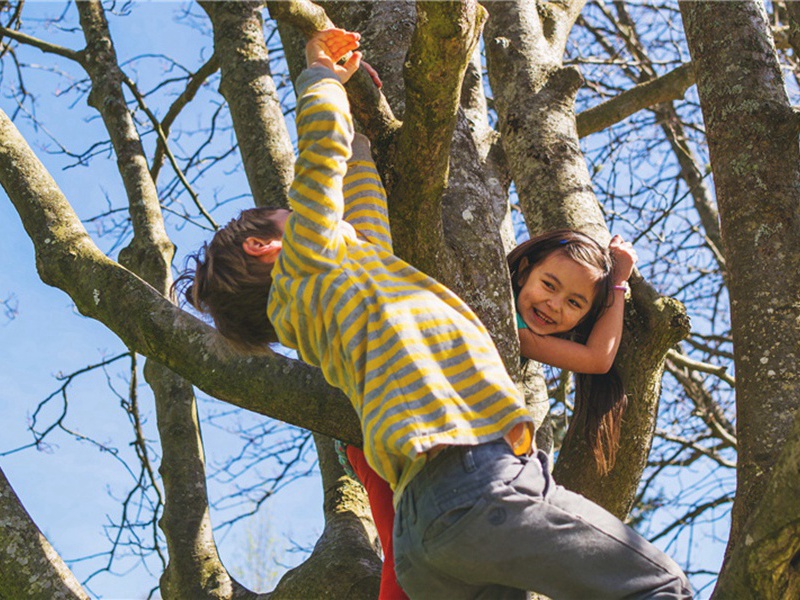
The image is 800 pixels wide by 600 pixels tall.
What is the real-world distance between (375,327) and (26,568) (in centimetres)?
118

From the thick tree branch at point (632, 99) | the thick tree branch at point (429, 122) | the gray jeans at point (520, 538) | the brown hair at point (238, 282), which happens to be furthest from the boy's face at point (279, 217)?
the thick tree branch at point (632, 99)

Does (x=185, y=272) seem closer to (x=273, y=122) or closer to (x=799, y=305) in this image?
(x=273, y=122)

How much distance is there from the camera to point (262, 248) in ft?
7.05

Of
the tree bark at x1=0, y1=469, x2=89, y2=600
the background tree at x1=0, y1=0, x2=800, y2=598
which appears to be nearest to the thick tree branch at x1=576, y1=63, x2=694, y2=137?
the background tree at x1=0, y1=0, x2=800, y2=598

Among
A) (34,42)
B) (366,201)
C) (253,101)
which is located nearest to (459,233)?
(366,201)

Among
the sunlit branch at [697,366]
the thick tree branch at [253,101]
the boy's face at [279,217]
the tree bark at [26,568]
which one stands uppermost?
the thick tree branch at [253,101]

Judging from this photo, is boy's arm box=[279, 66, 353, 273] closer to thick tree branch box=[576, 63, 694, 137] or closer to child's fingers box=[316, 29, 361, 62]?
child's fingers box=[316, 29, 361, 62]

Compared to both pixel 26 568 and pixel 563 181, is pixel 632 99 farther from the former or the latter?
pixel 26 568

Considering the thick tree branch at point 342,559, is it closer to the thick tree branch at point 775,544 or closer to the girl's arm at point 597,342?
the girl's arm at point 597,342

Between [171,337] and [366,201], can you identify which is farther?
[171,337]

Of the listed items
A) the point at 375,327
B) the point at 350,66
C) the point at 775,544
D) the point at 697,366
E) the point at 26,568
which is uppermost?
the point at 697,366

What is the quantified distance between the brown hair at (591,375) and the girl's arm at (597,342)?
27 mm

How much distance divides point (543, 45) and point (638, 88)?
0.78m

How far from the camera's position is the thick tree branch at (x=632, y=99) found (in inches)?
148
